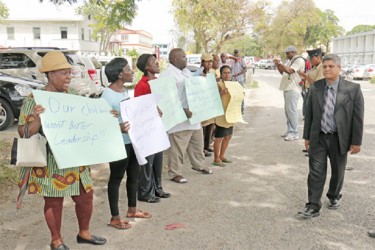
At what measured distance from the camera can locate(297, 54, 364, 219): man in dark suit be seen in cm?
429

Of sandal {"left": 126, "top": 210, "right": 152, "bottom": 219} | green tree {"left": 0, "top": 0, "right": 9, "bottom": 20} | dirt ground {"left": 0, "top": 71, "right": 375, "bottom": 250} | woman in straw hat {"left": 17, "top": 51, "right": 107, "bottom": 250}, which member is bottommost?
dirt ground {"left": 0, "top": 71, "right": 375, "bottom": 250}

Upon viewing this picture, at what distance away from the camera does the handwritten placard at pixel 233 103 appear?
6430 mm

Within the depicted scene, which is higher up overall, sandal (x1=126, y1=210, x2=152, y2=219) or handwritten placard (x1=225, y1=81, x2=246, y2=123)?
handwritten placard (x1=225, y1=81, x2=246, y2=123)

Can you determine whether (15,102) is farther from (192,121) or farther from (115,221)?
(115,221)

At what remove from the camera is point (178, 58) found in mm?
5395

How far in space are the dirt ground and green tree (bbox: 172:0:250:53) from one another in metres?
17.2

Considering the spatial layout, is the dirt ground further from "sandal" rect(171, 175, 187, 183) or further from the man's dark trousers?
the man's dark trousers

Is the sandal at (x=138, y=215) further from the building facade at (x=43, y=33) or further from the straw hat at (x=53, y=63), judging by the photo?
the building facade at (x=43, y=33)

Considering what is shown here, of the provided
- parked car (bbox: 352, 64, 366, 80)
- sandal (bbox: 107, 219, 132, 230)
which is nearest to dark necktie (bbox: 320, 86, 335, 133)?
sandal (bbox: 107, 219, 132, 230)

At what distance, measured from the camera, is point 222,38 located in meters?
26.3

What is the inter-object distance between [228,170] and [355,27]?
546 ft

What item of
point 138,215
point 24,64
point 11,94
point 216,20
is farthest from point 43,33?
point 138,215

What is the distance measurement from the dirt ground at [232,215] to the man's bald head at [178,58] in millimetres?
1615

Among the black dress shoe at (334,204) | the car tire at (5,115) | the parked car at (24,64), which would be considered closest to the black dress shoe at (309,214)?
the black dress shoe at (334,204)
